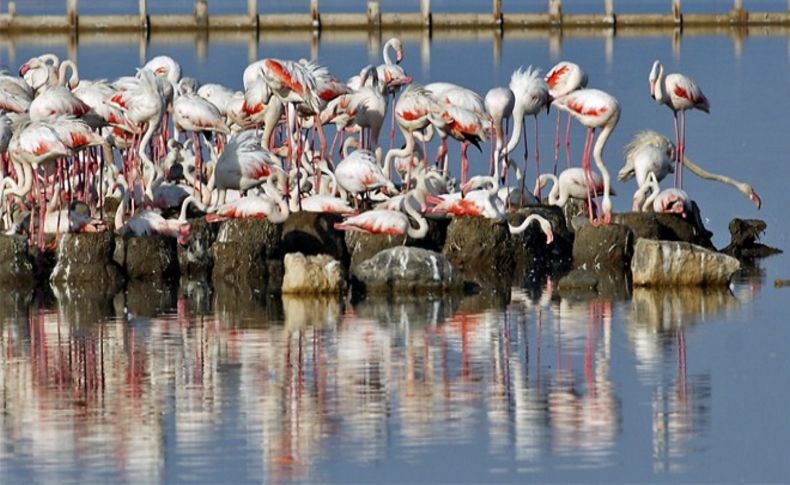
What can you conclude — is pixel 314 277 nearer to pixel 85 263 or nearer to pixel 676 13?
pixel 85 263

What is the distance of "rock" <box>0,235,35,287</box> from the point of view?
18.2m

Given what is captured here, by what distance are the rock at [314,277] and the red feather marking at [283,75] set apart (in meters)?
2.86

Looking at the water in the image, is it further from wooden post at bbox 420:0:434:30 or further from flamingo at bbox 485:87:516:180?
wooden post at bbox 420:0:434:30

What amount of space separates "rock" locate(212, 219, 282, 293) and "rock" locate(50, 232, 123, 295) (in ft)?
3.08

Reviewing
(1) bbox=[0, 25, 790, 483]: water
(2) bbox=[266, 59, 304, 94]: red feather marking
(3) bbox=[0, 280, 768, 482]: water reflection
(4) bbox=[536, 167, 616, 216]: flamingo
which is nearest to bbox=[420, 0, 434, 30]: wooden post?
(4) bbox=[536, 167, 616, 216]: flamingo

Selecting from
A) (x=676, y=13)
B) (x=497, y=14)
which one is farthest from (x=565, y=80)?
(x=676, y=13)

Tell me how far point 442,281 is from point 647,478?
23.1ft

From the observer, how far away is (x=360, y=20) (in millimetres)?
54250

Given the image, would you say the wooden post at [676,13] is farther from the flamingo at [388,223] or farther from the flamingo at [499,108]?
the flamingo at [388,223]

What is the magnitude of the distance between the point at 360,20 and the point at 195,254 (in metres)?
35.8

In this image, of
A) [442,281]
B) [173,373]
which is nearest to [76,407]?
[173,373]

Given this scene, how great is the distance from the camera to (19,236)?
18.3 m

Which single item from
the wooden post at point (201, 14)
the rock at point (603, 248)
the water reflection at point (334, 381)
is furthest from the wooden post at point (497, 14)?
the water reflection at point (334, 381)

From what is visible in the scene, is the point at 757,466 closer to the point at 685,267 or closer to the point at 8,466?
the point at 8,466
